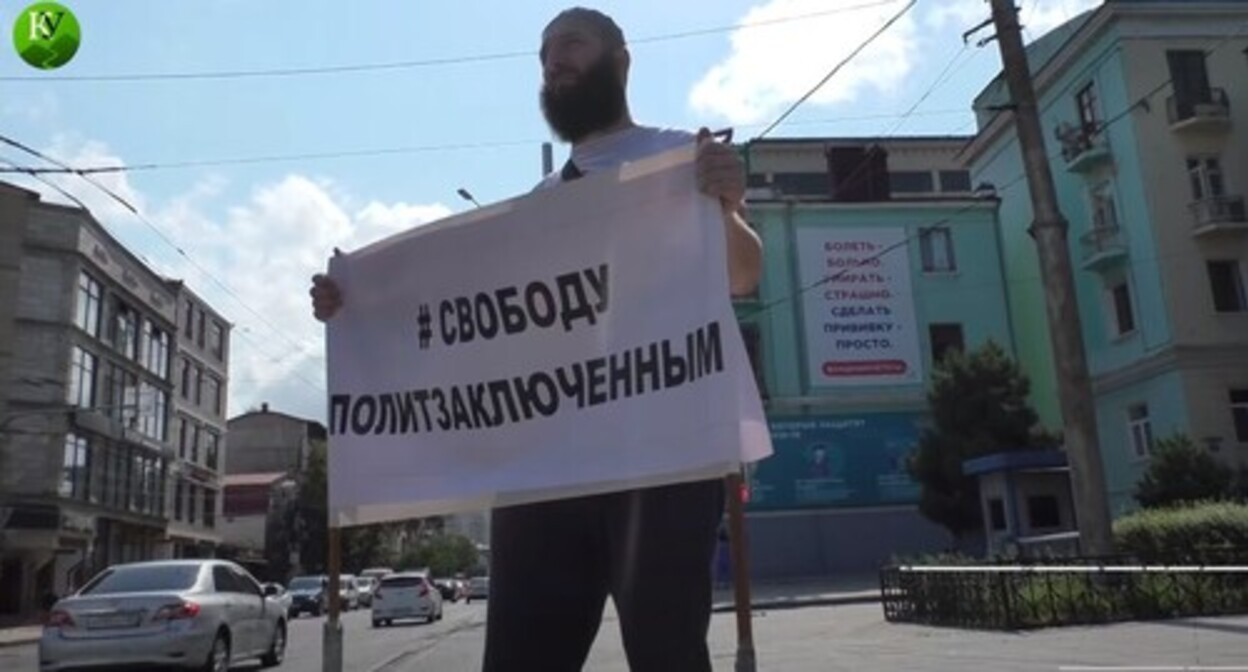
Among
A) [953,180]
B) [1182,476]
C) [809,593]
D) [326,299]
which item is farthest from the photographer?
[953,180]

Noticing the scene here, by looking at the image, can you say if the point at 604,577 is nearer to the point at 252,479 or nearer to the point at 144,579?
the point at 144,579

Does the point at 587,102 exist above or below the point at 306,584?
above

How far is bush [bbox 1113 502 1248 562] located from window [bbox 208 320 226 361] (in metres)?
59.3

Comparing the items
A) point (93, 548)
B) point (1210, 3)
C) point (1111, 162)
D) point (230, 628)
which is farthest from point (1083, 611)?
point (93, 548)

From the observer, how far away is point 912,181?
168 feet

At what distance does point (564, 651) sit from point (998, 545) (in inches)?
919

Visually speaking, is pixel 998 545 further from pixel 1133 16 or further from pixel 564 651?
pixel 564 651

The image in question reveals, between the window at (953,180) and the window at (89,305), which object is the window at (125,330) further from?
the window at (953,180)

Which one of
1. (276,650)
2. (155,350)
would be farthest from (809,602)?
(155,350)

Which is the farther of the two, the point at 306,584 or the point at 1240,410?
the point at 306,584

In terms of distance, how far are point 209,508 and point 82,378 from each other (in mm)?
21049

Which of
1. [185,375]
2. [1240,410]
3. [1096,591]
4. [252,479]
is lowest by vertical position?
[1096,591]

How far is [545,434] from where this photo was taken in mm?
3287

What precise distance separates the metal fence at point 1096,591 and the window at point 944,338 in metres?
24.2
